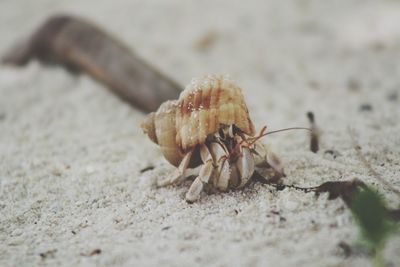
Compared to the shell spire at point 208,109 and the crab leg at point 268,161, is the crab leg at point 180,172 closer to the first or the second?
the shell spire at point 208,109

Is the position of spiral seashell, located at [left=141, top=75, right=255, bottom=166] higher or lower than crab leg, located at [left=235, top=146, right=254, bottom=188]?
higher

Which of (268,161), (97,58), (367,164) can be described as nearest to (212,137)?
(268,161)

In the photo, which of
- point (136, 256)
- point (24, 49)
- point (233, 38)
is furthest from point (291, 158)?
point (24, 49)

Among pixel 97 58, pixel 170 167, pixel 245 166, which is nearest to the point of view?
pixel 245 166

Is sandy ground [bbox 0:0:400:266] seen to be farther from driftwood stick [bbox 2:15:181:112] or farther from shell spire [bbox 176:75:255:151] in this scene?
shell spire [bbox 176:75:255:151]

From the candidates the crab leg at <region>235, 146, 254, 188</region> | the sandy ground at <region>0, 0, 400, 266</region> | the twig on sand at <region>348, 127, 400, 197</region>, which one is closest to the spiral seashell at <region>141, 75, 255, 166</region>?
the crab leg at <region>235, 146, 254, 188</region>

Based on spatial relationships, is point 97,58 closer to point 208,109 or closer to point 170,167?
point 170,167

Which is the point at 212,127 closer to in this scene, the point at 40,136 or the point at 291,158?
the point at 291,158
